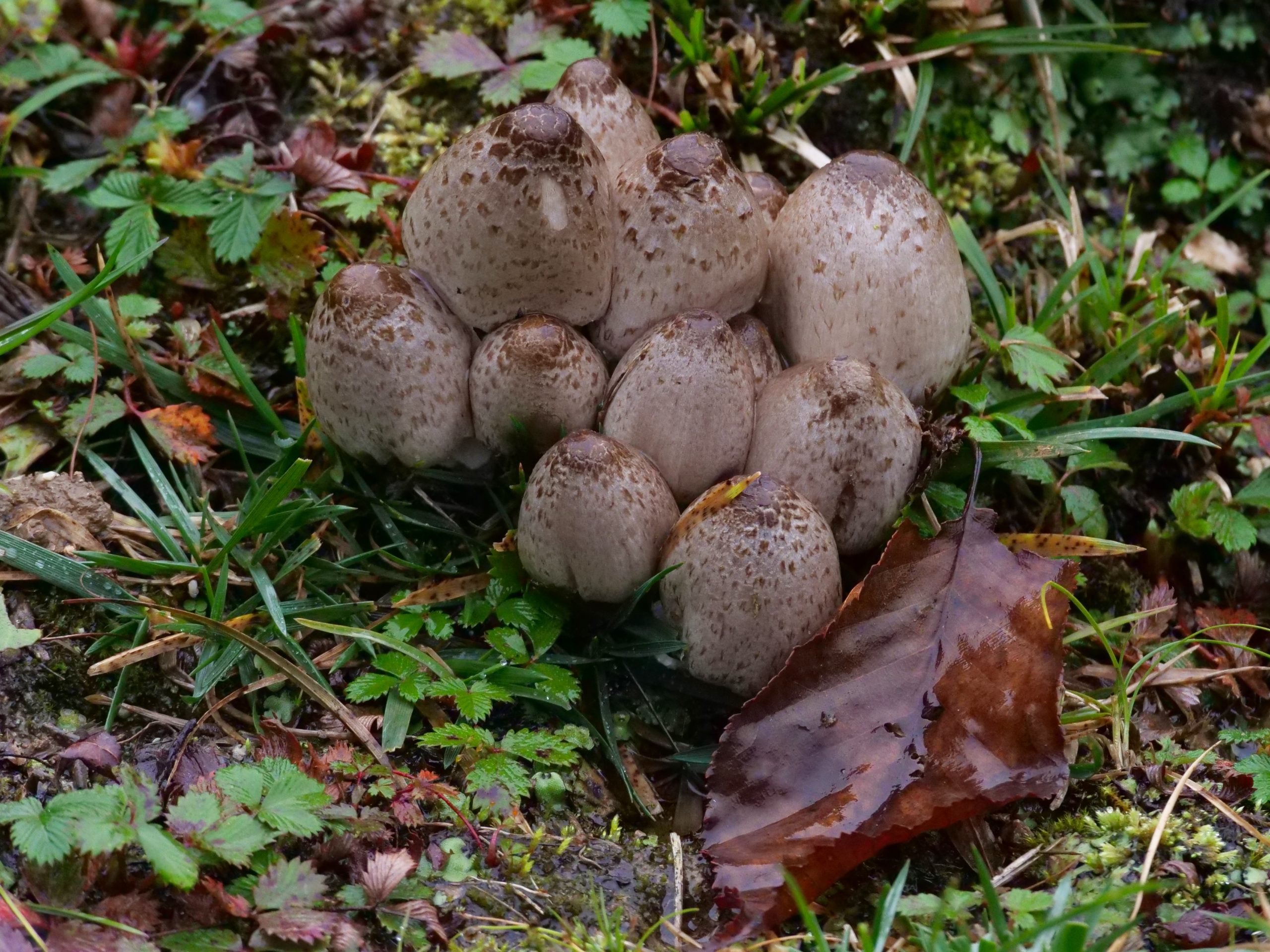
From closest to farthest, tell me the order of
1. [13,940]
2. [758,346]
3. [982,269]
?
[13,940] < [758,346] < [982,269]

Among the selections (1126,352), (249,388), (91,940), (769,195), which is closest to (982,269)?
(1126,352)

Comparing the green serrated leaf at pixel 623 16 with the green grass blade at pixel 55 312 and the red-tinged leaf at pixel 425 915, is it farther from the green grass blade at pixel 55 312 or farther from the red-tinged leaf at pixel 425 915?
the red-tinged leaf at pixel 425 915

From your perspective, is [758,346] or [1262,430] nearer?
[758,346]

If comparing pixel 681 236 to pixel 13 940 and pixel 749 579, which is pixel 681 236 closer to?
pixel 749 579

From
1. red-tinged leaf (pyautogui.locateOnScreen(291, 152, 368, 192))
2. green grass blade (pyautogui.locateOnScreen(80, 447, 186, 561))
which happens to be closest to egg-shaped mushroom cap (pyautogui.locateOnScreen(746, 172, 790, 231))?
red-tinged leaf (pyautogui.locateOnScreen(291, 152, 368, 192))

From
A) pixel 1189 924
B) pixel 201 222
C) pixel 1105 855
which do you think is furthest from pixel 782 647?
pixel 201 222

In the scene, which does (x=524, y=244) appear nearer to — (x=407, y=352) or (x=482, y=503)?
(x=407, y=352)
